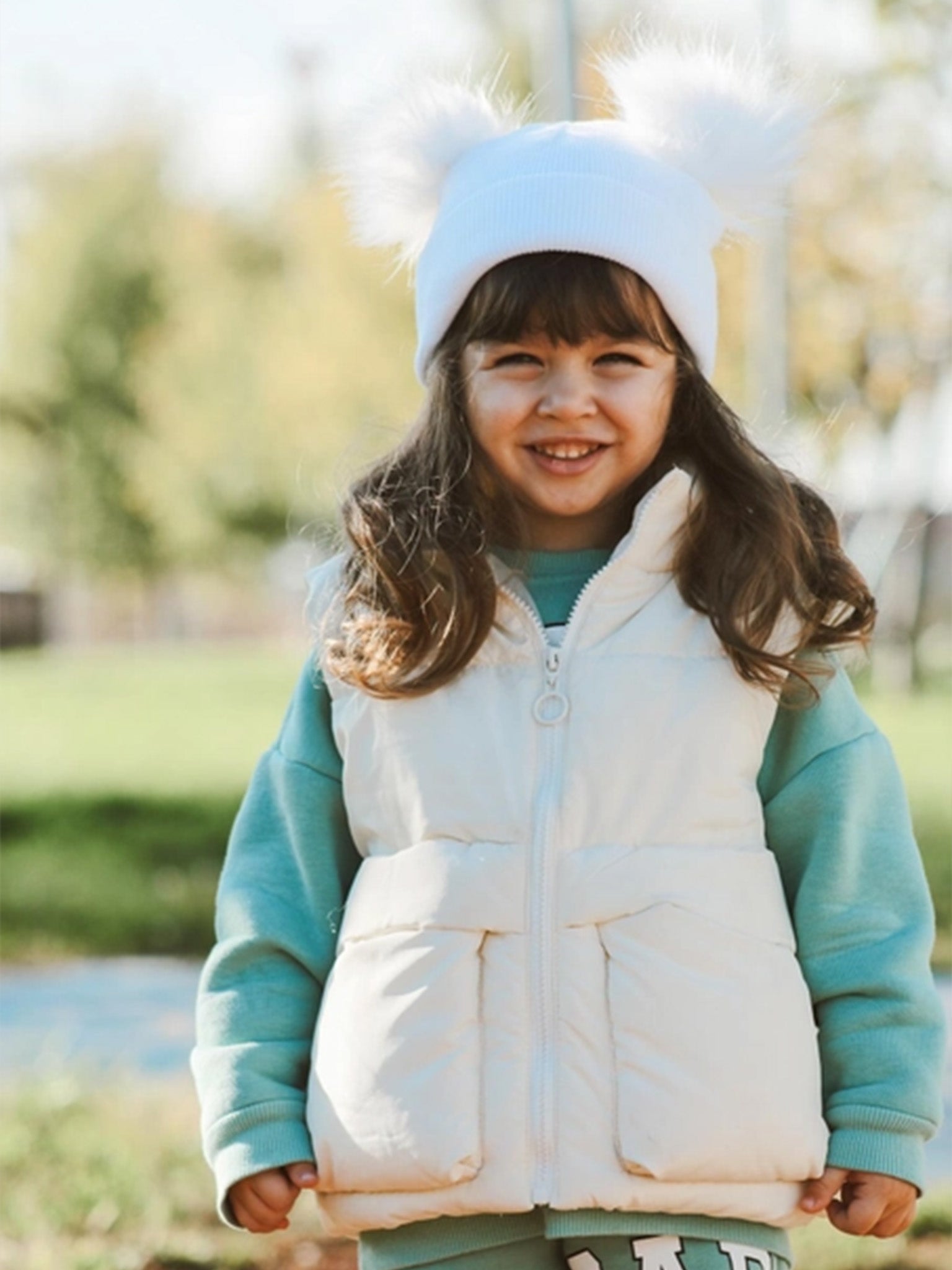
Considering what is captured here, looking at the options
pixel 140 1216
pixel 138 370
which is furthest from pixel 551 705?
pixel 138 370

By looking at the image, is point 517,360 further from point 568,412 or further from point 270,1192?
point 270,1192

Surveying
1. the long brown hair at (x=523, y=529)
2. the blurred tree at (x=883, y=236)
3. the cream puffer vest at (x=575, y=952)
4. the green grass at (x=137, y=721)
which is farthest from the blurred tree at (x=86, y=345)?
the cream puffer vest at (x=575, y=952)

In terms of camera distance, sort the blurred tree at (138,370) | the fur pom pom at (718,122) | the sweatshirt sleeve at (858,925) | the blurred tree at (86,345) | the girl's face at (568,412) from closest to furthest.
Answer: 1. the sweatshirt sleeve at (858,925)
2. the girl's face at (568,412)
3. the fur pom pom at (718,122)
4. the blurred tree at (138,370)
5. the blurred tree at (86,345)

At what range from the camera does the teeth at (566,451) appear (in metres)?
2.32

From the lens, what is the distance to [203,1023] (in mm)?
2344

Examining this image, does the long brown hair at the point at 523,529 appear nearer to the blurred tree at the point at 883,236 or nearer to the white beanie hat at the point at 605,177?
the white beanie hat at the point at 605,177

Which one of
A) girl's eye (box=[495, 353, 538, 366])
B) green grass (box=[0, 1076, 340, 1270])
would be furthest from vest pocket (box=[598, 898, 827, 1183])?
green grass (box=[0, 1076, 340, 1270])

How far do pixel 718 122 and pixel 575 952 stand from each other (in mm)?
1015

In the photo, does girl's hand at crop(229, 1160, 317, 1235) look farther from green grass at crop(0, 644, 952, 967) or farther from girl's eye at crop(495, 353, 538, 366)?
green grass at crop(0, 644, 952, 967)

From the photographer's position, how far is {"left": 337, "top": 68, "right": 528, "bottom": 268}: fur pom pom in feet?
8.27

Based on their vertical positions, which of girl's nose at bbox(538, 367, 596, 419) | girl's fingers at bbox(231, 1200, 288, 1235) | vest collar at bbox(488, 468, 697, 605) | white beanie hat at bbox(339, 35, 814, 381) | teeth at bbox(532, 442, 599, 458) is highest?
white beanie hat at bbox(339, 35, 814, 381)

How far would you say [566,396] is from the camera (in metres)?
2.28

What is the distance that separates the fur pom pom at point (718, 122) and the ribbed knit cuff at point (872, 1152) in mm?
1095

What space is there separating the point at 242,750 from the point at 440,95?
547 inches
